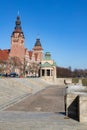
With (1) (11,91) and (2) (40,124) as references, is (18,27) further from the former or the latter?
(2) (40,124)

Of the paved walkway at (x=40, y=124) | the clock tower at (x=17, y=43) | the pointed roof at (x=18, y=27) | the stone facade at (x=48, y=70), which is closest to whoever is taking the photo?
the paved walkway at (x=40, y=124)

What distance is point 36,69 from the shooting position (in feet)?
363

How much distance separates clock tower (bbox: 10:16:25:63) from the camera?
11031 cm

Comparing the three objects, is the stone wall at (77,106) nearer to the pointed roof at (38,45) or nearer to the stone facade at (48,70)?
the stone facade at (48,70)

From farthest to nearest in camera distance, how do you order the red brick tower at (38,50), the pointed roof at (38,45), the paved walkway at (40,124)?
1. the pointed roof at (38,45)
2. the red brick tower at (38,50)
3. the paved walkway at (40,124)

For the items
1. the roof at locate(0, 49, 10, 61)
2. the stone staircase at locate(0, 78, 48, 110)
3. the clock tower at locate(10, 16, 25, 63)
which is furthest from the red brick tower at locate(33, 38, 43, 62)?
the stone staircase at locate(0, 78, 48, 110)

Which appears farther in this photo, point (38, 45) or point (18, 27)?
point (38, 45)

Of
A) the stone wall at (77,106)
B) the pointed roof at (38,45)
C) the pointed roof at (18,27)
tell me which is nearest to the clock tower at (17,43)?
the pointed roof at (18,27)

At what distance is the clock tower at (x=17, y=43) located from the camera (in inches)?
4343

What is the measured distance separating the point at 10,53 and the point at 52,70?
92.8ft

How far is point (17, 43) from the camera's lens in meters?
111

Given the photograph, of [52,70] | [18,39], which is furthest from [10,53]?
[52,70]

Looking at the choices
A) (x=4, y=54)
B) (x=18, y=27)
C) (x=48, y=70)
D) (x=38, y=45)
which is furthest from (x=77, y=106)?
(x=38, y=45)

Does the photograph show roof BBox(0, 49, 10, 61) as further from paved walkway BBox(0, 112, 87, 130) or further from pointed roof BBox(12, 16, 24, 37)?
paved walkway BBox(0, 112, 87, 130)
